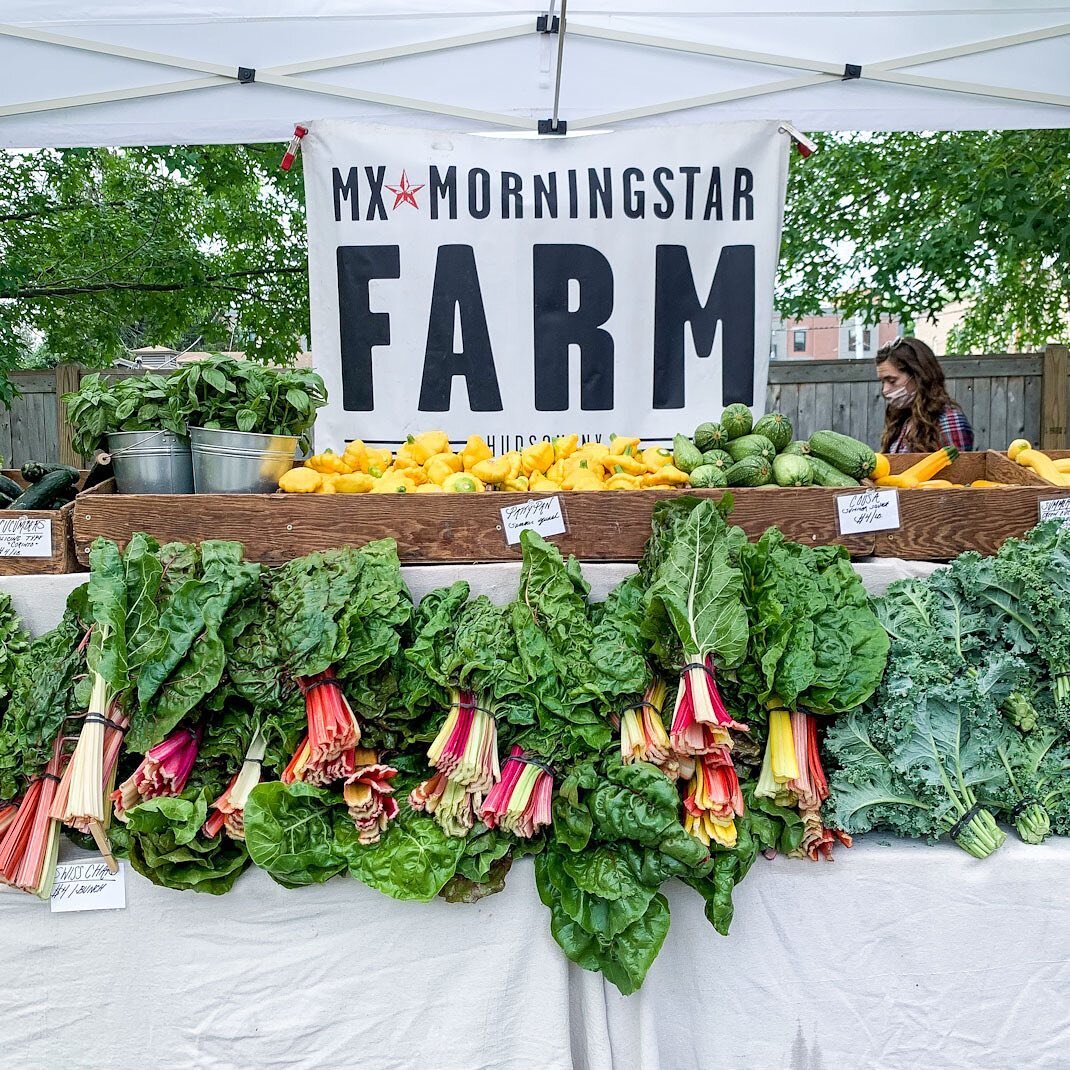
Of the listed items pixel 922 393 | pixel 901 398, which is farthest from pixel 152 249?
pixel 922 393

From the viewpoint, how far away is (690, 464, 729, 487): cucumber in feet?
8.39

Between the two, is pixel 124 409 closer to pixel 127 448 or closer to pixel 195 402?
pixel 127 448

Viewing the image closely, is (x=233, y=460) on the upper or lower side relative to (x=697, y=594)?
upper

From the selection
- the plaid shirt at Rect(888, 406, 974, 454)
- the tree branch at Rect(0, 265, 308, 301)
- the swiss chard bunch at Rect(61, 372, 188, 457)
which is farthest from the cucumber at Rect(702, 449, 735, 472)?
the tree branch at Rect(0, 265, 308, 301)

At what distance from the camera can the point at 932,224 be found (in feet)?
22.5

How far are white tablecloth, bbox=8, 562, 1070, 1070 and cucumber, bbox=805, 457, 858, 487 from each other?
103 centimetres

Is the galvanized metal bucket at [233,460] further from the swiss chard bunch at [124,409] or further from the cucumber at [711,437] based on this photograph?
the cucumber at [711,437]

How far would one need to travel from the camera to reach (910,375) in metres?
4.93

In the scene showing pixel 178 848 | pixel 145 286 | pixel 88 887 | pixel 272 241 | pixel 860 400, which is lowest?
pixel 88 887

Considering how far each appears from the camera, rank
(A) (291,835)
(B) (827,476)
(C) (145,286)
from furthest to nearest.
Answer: (C) (145,286), (B) (827,476), (A) (291,835)

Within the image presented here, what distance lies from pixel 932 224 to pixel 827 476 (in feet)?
17.3

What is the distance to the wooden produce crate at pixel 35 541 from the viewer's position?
2461 mm

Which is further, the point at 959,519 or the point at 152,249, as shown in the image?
the point at 152,249

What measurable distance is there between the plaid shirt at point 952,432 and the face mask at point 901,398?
111 millimetres
